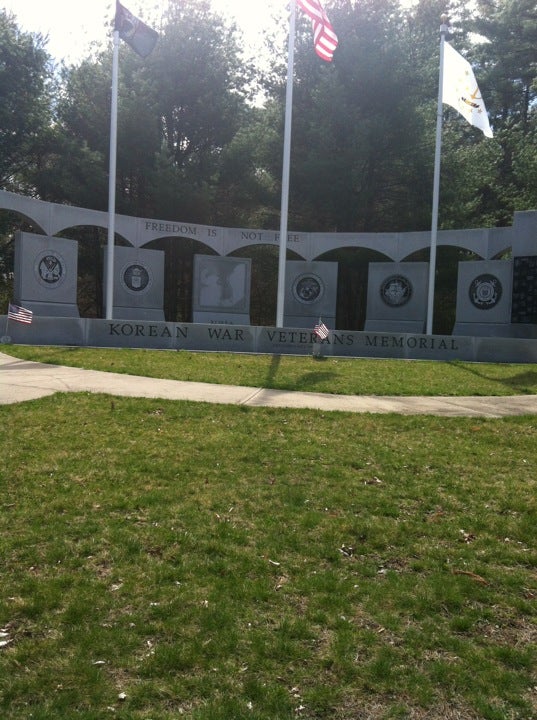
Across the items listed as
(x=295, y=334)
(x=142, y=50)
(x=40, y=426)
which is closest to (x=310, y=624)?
(x=40, y=426)

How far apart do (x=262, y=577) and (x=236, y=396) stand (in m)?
5.89

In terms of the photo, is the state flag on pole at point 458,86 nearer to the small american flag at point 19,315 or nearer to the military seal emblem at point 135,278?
the military seal emblem at point 135,278

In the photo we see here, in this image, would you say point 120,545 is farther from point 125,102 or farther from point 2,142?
point 2,142

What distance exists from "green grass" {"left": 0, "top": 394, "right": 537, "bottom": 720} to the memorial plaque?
629 inches

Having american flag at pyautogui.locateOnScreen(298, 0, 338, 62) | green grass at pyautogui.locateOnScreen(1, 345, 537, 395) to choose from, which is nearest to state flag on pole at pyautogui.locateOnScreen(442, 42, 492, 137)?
american flag at pyautogui.locateOnScreen(298, 0, 338, 62)

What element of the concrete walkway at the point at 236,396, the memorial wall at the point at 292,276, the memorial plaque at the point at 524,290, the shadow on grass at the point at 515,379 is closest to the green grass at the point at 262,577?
the concrete walkway at the point at 236,396

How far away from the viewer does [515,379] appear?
13891mm

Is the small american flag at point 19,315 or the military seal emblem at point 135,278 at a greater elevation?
the military seal emblem at point 135,278

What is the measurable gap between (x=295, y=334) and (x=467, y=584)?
1451cm

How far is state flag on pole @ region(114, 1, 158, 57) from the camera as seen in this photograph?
64.0 feet

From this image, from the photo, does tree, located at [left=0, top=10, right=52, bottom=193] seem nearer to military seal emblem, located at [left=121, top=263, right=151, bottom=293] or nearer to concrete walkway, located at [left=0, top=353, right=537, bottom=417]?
military seal emblem, located at [left=121, top=263, right=151, bottom=293]

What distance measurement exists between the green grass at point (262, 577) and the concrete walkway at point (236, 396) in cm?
213

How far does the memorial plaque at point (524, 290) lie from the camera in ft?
71.1

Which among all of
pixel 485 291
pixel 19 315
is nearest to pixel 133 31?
pixel 19 315
